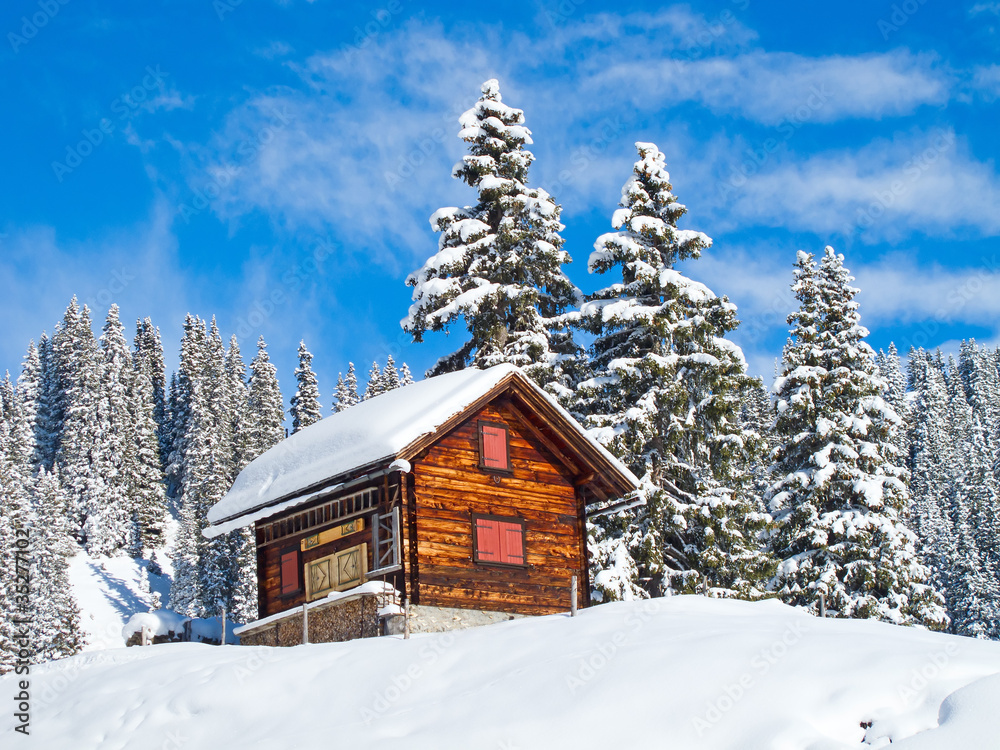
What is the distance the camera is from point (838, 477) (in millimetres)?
32938

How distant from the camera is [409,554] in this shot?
25.1m

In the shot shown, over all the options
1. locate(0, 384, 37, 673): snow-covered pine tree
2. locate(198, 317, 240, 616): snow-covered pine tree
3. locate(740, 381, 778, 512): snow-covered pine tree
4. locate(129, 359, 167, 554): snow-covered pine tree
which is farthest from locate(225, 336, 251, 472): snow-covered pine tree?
locate(740, 381, 778, 512): snow-covered pine tree

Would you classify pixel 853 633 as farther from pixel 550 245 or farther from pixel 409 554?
pixel 550 245

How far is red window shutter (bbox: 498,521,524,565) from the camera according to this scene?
1051 inches

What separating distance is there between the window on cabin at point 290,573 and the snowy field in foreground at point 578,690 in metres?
5.36

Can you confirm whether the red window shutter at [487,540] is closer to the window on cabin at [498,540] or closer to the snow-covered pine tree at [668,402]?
the window on cabin at [498,540]

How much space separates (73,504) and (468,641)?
79.7 m

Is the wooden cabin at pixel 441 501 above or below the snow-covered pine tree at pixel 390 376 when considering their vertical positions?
below

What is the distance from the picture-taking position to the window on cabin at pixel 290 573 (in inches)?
1080

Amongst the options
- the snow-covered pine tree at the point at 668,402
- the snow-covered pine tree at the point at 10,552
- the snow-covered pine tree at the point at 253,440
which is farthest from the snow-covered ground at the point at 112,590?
the snow-covered pine tree at the point at 668,402

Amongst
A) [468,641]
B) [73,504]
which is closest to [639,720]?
[468,641]

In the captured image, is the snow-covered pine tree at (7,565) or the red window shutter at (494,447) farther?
the snow-covered pine tree at (7,565)

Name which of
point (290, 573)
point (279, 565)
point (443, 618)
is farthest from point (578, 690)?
point (279, 565)

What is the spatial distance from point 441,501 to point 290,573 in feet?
16.1
